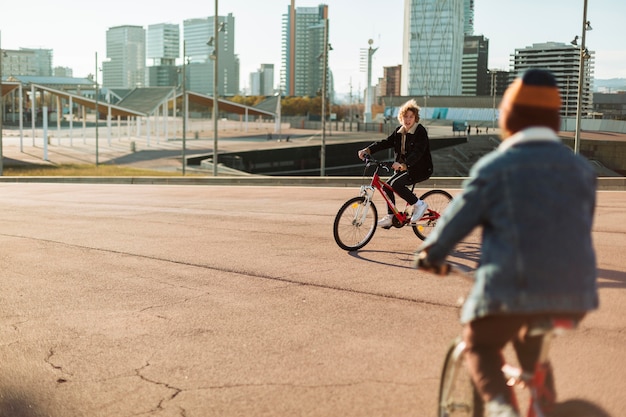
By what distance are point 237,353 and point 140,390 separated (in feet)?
2.82

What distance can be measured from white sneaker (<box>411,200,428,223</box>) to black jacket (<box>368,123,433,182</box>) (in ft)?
1.02

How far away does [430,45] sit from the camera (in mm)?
182875

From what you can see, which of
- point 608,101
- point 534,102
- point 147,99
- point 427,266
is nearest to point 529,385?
point 427,266

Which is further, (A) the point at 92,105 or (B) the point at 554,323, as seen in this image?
(A) the point at 92,105

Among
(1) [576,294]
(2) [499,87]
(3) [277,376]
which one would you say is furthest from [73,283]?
(2) [499,87]

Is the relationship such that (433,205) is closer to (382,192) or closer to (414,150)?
(382,192)

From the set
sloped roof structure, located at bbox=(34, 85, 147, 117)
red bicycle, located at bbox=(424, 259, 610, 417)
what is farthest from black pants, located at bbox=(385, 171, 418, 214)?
sloped roof structure, located at bbox=(34, 85, 147, 117)

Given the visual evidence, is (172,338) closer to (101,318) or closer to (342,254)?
(101,318)

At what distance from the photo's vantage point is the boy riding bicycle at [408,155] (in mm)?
9383

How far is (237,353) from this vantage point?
5555mm

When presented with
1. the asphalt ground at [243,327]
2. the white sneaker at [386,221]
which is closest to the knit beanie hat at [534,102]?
the asphalt ground at [243,327]

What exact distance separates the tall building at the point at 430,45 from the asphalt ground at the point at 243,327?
175788mm

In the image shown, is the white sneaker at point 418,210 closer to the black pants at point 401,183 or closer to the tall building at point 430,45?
the black pants at point 401,183

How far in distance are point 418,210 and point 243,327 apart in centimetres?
408
